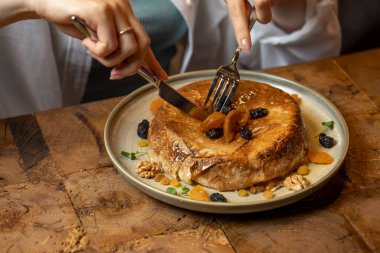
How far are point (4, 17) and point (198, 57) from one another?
3.47 feet

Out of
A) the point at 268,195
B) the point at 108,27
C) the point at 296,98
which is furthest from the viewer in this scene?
the point at 296,98

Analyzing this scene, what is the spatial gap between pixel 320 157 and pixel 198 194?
327 millimetres

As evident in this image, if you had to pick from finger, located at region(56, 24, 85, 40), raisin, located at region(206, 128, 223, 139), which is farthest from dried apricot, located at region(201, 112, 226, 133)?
finger, located at region(56, 24, 85, 40)

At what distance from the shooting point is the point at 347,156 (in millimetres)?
1475

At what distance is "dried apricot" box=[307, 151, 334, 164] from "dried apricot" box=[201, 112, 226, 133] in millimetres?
240

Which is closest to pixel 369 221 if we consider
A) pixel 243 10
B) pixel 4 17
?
pixel 243 10

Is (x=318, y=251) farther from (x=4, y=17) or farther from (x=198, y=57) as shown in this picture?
(x=198, y=57)

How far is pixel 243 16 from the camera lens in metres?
1.46

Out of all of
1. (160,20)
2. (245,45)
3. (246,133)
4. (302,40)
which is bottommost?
(302,40)

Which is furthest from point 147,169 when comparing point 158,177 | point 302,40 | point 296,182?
point 302,40

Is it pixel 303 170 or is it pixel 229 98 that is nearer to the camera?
pixel 303 170

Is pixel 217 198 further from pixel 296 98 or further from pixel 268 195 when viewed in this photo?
pixel 296 98

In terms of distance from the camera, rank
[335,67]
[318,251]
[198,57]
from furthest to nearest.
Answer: [198,57] < [335,67] < [318,251]

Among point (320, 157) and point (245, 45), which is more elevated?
point (245, 45)
